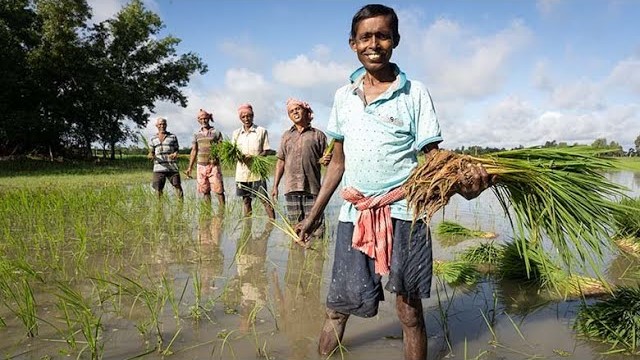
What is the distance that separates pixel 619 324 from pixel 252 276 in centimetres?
241

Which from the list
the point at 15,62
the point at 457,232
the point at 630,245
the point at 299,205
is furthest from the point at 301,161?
the point at 15,62

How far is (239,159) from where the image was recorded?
229 inches

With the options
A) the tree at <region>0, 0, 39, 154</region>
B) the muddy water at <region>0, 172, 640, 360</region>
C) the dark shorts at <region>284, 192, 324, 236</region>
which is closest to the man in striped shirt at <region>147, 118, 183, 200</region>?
the dark shorts at <region>284, 192, 324, 236</region>

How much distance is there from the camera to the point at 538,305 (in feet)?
10.1

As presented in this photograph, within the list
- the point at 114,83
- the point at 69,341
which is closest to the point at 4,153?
the point at 114,83

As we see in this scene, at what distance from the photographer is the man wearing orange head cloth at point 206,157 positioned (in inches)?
253

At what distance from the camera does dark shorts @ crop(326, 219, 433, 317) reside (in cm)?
201

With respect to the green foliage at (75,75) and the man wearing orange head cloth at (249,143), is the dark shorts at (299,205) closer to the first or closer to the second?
the man wearing orange head cloth at (249,143)

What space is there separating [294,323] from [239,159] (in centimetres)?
337

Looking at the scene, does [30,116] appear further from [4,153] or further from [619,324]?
[619,324]

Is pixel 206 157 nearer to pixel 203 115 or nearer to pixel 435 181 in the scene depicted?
pixel 203 115

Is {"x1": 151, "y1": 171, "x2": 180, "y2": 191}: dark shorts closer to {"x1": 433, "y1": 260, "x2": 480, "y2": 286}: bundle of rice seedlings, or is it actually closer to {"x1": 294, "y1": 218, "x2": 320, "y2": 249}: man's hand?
{"x1": 433, "y1": 260, "x2": 480, "y2": 286}: bundle of rice seedlings

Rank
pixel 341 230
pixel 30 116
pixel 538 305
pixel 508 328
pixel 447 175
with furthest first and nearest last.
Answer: pixel 30 116 → pixel 538 305 → pixel 508 328 → pixel 341 230 → pixel 447 175

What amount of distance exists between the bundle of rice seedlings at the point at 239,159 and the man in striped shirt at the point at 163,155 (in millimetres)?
1258
